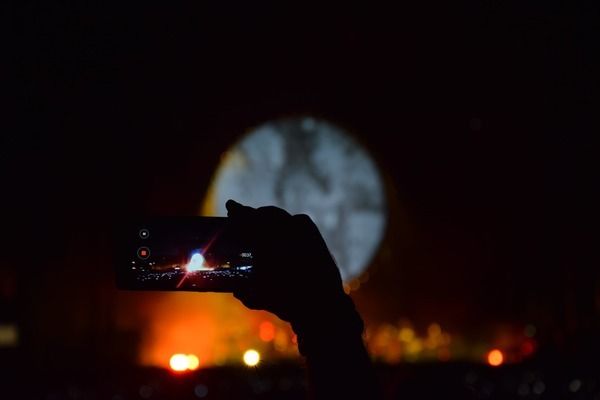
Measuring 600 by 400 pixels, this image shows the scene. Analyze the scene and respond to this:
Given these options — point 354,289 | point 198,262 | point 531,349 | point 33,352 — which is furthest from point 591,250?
point 198,262

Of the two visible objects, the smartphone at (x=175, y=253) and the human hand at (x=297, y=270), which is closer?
the human hand at (x=297, y=270)

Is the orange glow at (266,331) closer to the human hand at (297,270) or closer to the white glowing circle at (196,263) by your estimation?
the white glowing circle at (196,263)

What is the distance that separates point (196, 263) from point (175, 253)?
0.25 feet

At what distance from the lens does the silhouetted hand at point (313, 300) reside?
2.34 m

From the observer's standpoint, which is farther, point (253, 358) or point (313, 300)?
point (253, 358)

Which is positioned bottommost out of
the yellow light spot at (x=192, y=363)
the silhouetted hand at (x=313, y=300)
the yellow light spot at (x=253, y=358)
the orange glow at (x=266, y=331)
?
the silhouetted hand at (x=313, y=300)

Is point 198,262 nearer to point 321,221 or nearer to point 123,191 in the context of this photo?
point 321,221

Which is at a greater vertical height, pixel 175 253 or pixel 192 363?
pixel 192 363

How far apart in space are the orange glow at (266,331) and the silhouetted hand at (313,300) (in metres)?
29.5

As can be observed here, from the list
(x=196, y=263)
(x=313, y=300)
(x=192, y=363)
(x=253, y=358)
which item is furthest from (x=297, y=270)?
(x=192, y=363)

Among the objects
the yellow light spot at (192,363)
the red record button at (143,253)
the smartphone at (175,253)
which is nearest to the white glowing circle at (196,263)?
the smartphone at (175,253)

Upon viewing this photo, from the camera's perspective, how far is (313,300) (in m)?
2.44

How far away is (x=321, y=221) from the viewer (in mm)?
26719

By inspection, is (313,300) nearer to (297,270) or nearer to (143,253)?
(297,270)
